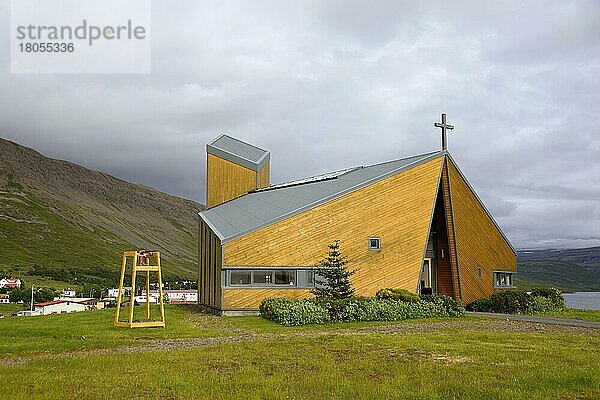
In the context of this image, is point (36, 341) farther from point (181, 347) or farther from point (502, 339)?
point (502, 339)

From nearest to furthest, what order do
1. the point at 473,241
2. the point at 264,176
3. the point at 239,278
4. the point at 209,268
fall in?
the point at 239,278
the point at 209,268
the point at 473,241
the point at 264,176

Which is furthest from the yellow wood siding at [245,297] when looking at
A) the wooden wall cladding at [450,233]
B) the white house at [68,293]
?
the white house at [68,293]

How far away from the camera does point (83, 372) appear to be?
37.4 ft

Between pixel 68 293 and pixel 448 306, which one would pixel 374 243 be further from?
pixel 68 293

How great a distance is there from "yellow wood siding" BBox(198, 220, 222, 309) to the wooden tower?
4496 mm

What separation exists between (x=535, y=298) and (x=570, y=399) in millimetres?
19198

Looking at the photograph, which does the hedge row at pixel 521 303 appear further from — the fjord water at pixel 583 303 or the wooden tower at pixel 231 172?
the wooden tower at pixel 231 172

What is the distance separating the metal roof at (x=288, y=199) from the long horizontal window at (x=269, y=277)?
151 centimetres

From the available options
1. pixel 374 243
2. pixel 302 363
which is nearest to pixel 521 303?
pixel 374 243

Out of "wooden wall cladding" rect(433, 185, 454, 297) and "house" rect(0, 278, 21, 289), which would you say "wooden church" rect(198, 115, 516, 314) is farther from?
"house" rect(0, 278, 21, 289)

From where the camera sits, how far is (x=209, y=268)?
30250 millimetres

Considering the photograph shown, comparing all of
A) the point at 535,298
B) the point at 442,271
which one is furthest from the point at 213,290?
the point at 535,298

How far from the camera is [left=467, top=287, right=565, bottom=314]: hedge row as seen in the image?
1065 inches

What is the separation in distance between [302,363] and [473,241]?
20777 millimetres
